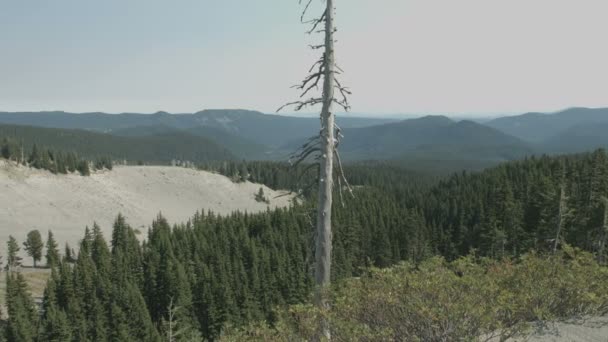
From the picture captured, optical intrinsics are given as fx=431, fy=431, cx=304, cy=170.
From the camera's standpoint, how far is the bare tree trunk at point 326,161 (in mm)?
13430

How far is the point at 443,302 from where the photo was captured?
10945mm

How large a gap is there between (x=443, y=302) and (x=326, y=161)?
212 inches

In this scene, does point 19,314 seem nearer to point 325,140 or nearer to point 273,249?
point 273,249

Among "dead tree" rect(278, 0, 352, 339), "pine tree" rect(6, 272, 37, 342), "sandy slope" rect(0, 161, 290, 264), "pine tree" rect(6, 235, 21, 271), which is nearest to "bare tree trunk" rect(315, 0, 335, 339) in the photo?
"dead tree" rect(278, 0, 352, 339)

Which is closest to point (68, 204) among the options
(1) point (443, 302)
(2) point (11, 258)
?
(2) point (11, 258)

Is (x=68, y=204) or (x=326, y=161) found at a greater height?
(x=326, y=161)

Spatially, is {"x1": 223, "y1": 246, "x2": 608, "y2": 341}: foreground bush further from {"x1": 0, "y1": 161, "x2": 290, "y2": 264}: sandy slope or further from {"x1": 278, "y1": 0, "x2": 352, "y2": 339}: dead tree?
{"x1": 0, "y1": 161, "x2": 290, "y2": 264}: sandy slope

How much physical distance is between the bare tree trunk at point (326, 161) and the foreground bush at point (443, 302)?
1064 millimetres

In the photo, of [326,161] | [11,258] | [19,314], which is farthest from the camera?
[11,258]

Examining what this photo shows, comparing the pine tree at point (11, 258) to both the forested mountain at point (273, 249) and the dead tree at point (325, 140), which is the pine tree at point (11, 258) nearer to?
the forested mountain at point (273, 249)

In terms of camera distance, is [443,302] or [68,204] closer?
[443,302]

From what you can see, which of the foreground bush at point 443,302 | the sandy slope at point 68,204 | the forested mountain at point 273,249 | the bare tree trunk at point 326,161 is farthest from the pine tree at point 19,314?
the sandy slope at point 68,204

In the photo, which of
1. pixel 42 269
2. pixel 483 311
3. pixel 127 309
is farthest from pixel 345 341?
pixel 42 269

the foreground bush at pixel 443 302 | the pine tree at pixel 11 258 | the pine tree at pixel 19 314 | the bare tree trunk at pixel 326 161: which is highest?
the bare tree trunk at pixel 326 161
